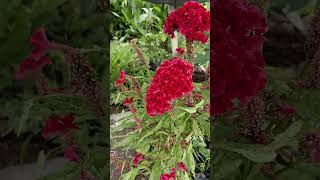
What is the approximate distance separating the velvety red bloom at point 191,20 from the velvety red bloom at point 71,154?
1.12ft

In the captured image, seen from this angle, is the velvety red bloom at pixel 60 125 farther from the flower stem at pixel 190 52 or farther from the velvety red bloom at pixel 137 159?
the flower stem at pixel 190 52

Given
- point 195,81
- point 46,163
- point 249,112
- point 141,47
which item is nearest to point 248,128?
point 249,112

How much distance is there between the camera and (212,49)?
0.94 metres

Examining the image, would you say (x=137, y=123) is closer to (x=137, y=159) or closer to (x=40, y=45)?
(x=137, y=159)

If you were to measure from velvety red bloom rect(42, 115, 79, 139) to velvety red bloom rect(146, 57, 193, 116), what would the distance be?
0.22 meters

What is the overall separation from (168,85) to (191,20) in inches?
5.1

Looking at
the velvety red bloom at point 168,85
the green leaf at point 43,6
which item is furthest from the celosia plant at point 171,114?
the green leaf at point 43,6

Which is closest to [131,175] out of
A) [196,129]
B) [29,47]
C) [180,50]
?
[196,129]

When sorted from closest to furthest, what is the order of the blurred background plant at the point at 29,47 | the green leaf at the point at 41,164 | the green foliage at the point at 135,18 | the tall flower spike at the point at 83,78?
the green foliage at the point at 135,18 < the tall flower spike at the point at 83,78 < the green leaf at the point at 41,164 < the blurred background plant at the point at 29,47

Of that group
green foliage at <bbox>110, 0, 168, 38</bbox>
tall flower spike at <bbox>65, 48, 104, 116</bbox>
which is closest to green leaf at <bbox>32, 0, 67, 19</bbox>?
tall flower spike at <bbox>65, 48, 104, 116</bbox>

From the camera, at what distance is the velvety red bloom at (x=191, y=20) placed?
36.8 inches

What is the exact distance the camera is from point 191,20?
93 centimetres

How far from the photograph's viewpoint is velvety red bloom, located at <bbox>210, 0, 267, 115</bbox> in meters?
0.93

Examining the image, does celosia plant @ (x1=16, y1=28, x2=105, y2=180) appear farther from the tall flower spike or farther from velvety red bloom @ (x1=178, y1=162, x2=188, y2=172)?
velvety red bloom @ (x1=178, y1=162, x2=188, y2=172)
